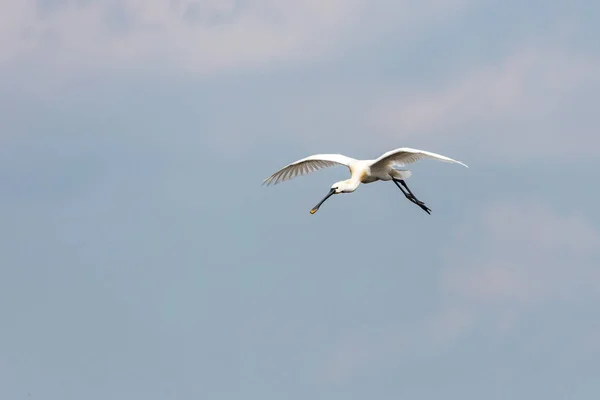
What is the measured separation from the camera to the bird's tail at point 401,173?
2471 inches

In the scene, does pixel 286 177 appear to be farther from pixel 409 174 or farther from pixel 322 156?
pixel 409 174

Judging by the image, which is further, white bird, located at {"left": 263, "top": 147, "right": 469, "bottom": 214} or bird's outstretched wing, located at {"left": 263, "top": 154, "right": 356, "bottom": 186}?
bird's outstretched wing, located at {"left": 263, "top": 154, "right": 356, "bottom": 186}

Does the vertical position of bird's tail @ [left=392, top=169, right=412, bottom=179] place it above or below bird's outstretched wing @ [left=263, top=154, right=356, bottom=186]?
below

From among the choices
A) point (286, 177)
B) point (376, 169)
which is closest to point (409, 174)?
point (376, 169)

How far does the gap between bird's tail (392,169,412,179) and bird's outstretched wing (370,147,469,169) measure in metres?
0.74

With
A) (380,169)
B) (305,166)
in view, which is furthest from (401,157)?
(305,166)

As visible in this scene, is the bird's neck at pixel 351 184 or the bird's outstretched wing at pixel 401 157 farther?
the bird's neck at pixel 351 184

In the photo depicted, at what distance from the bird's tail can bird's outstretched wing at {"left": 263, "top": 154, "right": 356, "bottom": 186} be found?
106 inches

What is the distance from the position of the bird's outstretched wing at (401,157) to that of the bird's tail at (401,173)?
0.74 m

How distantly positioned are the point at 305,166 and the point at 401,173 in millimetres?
5419

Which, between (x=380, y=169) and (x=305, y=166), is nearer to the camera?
(x=380, y=169)

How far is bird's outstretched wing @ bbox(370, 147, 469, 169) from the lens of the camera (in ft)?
196

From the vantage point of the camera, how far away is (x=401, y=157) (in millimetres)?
61156

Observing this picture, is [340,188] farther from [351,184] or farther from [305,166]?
[305,166]
